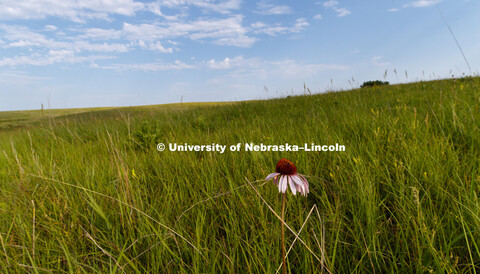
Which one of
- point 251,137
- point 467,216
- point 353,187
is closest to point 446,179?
point 467,216

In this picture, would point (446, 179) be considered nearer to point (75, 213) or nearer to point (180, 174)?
point (180, 174)

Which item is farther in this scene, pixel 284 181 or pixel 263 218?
pixel 263 218

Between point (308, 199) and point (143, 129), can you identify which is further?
point (143, 129)

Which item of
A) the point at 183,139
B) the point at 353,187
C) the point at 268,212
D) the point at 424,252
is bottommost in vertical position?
the point at 424,252

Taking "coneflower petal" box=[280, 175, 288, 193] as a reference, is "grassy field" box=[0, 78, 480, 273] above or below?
below

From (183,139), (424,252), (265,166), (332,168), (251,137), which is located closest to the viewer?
(424,252)

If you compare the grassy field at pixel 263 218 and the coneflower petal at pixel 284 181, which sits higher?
the coneflower petal at pixel 284 181

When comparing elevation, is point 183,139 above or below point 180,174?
above

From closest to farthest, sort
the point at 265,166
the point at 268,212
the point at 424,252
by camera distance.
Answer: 1. the point at 424,252
2. the point at 268,212
3. the point at 265,166

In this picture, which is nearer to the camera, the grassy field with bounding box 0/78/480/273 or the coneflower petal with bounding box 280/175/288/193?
the coneflower petal with bounding box 280/175/288/193

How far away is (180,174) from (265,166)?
774 millimetres

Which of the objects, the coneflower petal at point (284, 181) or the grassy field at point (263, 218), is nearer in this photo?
the coneflower petal at point (284, 181)

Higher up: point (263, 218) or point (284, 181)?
point (284, 181)

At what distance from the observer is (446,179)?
1615mm
